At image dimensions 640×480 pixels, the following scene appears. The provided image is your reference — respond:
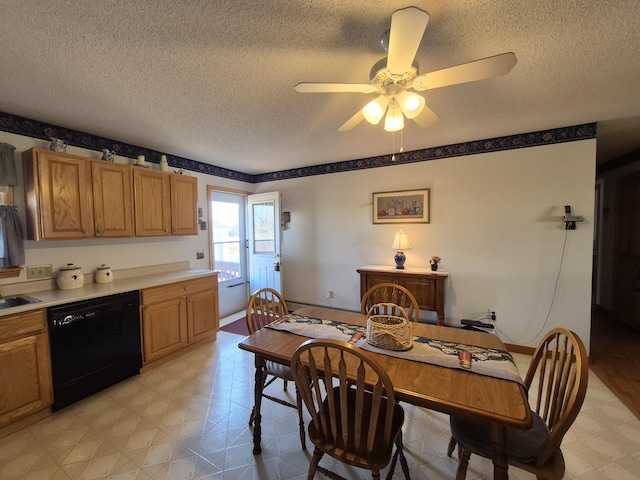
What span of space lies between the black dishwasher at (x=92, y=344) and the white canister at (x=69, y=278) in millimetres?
422

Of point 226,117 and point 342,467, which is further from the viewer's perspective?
point 226,117

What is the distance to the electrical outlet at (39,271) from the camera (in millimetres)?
2336

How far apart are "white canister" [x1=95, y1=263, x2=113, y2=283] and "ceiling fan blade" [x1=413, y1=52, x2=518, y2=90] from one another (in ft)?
10.4

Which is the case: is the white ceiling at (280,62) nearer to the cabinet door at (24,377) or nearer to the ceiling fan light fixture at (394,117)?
the ceiling fan light fixture at (394,117)

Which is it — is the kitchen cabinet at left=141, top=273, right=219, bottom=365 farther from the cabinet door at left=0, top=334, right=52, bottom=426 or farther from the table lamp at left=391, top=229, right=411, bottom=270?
the table lamp at left=391, top=229, right=411, bottom=270

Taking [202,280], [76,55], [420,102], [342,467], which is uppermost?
[76,55]

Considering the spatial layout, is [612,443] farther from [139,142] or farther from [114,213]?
[139,142]

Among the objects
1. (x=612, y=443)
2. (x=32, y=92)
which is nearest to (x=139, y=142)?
(x=32, y=92)

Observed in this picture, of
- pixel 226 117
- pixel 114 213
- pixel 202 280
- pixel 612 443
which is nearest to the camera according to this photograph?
pixel 612 443

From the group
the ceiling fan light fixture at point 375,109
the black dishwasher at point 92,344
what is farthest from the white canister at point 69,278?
the ceiling fan light fixture at point 375,109

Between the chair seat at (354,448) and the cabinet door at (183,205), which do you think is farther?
the cabinet door at (183,205)

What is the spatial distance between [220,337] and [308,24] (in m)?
3.40

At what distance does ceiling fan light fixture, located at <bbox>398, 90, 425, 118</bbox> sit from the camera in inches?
52.7

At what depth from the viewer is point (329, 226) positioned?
13.3 ft
